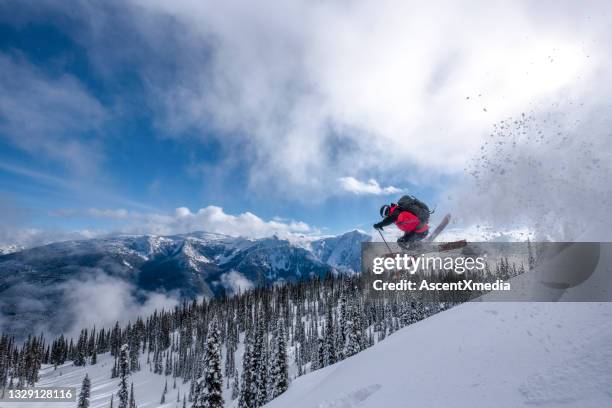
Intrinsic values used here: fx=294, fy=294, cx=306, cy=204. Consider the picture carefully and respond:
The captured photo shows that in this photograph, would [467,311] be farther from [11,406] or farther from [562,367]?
[11,406]

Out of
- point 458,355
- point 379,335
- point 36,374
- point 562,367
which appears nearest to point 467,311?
point 458,355

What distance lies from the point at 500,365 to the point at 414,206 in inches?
299

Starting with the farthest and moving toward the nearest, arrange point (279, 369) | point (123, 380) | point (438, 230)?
1. point (123, 380)
2. point (279, 369)
3. point (438, 230)

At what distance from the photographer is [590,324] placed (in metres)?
8.01

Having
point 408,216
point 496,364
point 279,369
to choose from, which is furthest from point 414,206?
point 279,369

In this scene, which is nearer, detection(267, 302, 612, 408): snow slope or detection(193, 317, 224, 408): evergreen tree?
detection(267, 302, 612, 408): snow slope

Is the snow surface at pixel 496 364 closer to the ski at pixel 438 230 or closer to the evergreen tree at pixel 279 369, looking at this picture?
the ski at pixel 438 230

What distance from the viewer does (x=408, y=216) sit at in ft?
47.1

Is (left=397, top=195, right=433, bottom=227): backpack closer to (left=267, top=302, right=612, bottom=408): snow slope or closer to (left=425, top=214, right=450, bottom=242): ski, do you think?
(left=425, top=214, right=450, bottom=242): ski

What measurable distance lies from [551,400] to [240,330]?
494 feet

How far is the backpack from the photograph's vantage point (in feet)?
46.9

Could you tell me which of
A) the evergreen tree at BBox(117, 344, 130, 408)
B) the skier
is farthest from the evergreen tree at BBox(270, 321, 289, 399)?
the evergreen tree at BBox(117, 344, 130, 408)

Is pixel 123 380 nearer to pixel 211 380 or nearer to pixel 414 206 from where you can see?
pixel 211 380

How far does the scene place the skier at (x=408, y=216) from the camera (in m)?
14.3
